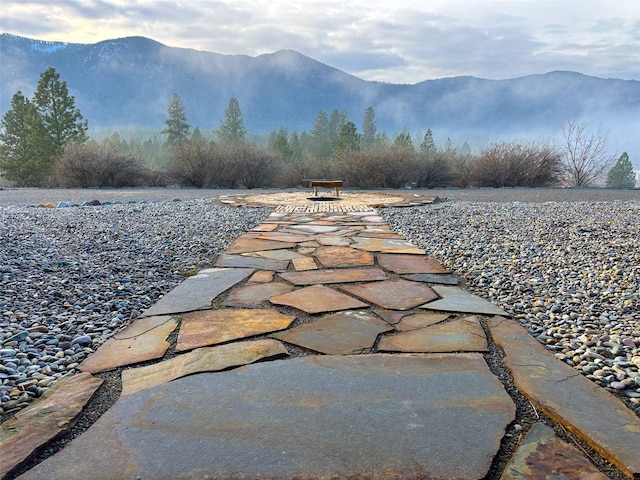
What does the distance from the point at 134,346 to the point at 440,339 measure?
4.21 feet

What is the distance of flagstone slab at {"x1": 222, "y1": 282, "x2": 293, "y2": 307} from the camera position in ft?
7.22

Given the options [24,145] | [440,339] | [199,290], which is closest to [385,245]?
[199,290]

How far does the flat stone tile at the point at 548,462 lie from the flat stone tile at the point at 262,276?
5.76ft

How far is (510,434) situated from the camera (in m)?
1.14

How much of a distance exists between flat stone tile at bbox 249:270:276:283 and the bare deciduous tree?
14525mm

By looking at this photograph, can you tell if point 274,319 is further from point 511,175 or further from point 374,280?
point 511,175

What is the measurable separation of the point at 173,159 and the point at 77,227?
933cm

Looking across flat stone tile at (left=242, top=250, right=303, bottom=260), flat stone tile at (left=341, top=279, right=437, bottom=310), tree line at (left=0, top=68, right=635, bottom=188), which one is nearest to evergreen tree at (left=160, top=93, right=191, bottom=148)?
tree line at (left=0, top=68, right=635, bottom=188)

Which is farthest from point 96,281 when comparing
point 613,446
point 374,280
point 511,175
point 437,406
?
point 511,175

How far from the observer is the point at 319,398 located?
1.30 meters

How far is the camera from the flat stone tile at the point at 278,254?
10.5 feet

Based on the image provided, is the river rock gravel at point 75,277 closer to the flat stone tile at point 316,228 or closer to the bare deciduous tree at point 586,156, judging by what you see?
the flat stone tile at point 316,228

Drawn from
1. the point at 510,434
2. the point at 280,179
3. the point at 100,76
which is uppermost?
the point at 100,76

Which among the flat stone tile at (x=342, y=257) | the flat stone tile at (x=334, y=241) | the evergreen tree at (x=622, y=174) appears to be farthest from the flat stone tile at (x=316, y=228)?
the evergreen tree at (x=622, y=174)
